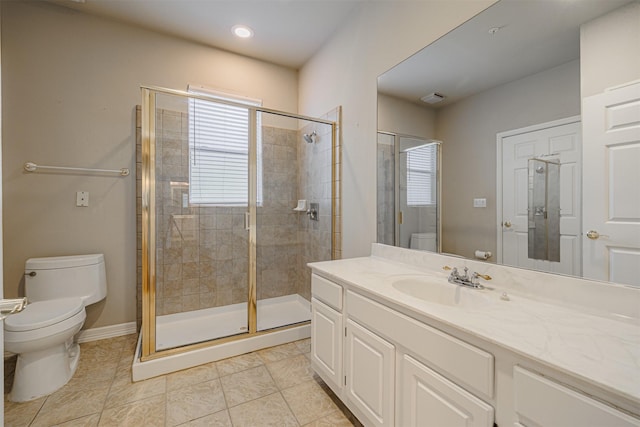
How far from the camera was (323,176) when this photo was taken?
8.70ft

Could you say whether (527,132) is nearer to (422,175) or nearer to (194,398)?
(422,175)

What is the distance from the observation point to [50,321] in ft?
5.38

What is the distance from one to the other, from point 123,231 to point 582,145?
3.14 metres

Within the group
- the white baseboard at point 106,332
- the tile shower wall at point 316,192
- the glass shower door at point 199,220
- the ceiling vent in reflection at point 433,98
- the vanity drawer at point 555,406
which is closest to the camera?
the vanity drawer at point 555,406

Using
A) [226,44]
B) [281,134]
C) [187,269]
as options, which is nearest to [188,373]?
[187,269]

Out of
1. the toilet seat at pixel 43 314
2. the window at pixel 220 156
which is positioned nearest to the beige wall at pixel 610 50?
the window at pixel 220 156

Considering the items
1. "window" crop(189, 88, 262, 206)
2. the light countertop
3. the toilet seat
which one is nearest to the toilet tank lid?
the toilet seat

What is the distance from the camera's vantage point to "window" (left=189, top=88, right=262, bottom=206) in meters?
2.29

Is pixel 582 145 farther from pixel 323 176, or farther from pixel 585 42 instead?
pixel 323 176

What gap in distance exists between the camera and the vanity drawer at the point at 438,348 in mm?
834

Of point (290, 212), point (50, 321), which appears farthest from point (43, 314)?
point (290, 212)

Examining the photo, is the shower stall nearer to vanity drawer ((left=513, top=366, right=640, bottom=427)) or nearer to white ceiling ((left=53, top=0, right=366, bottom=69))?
white ceiling ((left=53, top=0, right=366, bottom=69))

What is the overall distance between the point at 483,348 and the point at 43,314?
2.40m

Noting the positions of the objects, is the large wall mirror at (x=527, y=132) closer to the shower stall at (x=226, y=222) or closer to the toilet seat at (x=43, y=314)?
the shower stall at (x=226, y=222)
